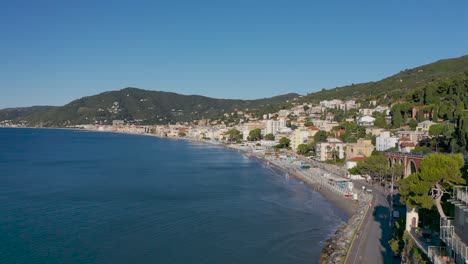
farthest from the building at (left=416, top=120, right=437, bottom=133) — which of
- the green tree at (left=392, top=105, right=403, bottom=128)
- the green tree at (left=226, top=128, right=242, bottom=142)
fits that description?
the green tree at (left=226, top=128, right=242, bottom=142)

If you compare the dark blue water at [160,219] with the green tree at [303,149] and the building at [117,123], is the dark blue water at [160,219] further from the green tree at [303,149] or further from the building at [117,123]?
the building at [117,123]

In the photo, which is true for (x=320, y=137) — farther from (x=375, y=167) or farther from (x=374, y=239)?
(x=374, y=239)

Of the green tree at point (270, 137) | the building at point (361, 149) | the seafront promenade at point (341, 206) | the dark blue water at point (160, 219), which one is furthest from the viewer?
the green tree at point (270, 137)

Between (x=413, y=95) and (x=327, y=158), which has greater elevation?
(x=413, y=95)

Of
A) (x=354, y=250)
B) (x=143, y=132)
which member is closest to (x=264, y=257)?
(x=354, y=250)

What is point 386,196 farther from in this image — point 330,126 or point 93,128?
point 93,128

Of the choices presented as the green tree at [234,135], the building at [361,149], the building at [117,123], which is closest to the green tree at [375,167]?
the building at [361,149]

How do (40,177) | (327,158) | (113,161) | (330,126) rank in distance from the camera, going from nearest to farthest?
1. (40,177)
2. (327,158)
3. (113,161)
4. (330,126)

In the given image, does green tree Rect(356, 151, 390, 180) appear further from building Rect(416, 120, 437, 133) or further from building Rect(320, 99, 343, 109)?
building Rect(320, 99, 343, 109)

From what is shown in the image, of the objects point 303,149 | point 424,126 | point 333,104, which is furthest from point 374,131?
point 333,104
